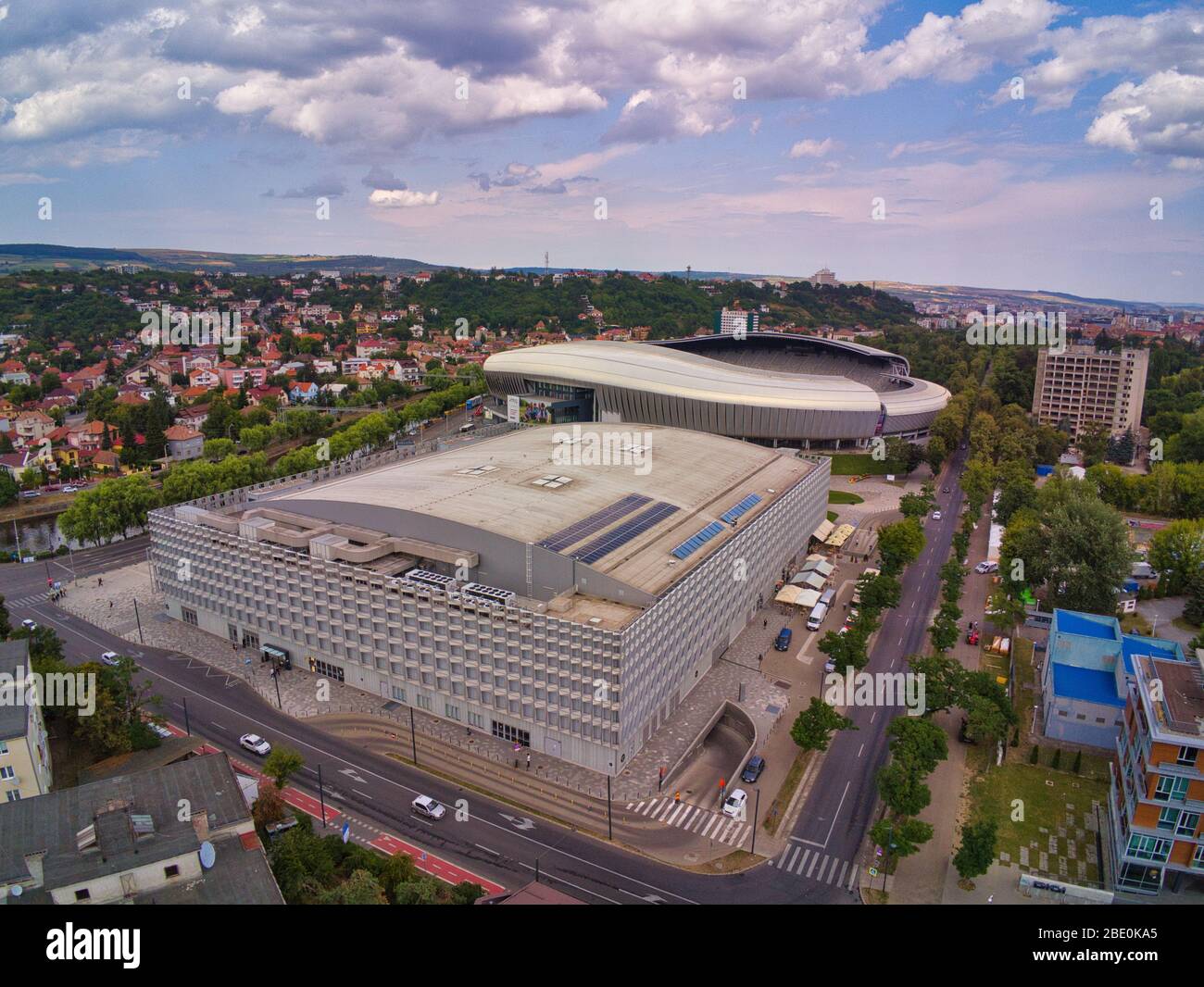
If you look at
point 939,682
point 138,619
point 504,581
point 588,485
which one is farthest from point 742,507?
point 138,619

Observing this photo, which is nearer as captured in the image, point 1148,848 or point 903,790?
point 1148,848

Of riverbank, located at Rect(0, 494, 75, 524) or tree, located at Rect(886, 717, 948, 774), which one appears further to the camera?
riverbank, located at Rect(0, 494, 75, 524)

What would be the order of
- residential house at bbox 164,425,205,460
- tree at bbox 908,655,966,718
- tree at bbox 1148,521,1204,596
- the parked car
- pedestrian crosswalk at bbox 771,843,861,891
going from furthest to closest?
1. residential house at bbox 164,425,205,460
2. tree at bbox 1148,521,1204,596
3. tree at bbox 908,655,966,718
4. the parked car
5. pedestrian crosswalk at bbox 771,843,861,891

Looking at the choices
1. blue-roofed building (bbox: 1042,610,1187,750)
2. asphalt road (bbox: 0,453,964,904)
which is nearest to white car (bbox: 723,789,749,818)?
asphalt road (bbox: 0,453,964,904)

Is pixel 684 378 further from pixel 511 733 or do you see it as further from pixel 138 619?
pixel 511 733

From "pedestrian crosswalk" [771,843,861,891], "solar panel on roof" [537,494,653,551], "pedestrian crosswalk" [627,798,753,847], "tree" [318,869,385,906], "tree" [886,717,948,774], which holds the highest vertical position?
"solar panel on roof" [537,494,653,551]

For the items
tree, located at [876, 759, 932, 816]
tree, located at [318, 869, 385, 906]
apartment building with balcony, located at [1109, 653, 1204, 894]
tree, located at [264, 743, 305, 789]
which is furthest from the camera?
tree, located at [264, 743, 305, 789]

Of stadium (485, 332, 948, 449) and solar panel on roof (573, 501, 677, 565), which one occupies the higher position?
A: stadium (485, 332, 948, 449)

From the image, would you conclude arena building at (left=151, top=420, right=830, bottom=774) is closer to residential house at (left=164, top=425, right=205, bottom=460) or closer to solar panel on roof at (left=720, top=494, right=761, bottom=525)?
solar panel on roof at (left=720, top=494, right=761, bottom=525)
